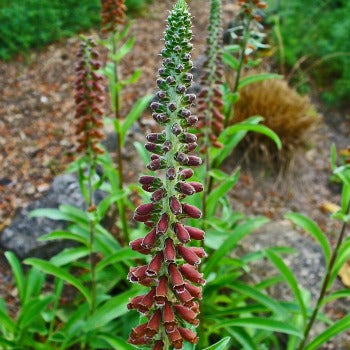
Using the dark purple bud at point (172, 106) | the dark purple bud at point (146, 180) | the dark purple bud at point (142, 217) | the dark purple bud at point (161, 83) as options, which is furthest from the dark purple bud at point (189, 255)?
the dark purple bud at point (161, 83)

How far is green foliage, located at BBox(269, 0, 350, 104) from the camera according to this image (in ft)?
31.3

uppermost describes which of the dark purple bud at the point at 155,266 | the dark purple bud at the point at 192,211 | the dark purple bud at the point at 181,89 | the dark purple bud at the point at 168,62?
the dark purple bud at the point at 168,62

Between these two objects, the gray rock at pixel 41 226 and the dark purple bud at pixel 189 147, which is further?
the gray rock at pixel 41 226

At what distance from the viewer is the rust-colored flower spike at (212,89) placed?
14.5 feet

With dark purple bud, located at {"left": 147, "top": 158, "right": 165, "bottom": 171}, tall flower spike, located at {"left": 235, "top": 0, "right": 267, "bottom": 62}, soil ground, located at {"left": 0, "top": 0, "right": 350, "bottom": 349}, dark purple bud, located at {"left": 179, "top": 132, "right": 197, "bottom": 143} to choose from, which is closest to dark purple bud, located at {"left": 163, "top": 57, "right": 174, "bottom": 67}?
dark purple bud, located at {"left": 179, "top": 132, "right": 197, "bottom": 143}

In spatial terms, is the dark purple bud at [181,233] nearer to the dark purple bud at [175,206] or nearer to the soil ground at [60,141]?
the dark purple bud at [175,206]

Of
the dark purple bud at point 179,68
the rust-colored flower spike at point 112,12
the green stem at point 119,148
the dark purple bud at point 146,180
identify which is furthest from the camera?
the green stem at point 119,148

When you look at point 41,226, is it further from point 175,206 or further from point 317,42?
point 317,42

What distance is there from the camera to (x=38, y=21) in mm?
9047

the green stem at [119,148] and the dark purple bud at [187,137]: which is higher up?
the dark purple bud at [187,137]

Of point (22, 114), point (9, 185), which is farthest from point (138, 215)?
point (22, 114)

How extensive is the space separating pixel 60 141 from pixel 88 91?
335 cm

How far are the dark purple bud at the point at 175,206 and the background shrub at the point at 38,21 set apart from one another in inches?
272

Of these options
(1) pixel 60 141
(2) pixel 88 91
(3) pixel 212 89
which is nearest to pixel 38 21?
(1) pixel 60 141
